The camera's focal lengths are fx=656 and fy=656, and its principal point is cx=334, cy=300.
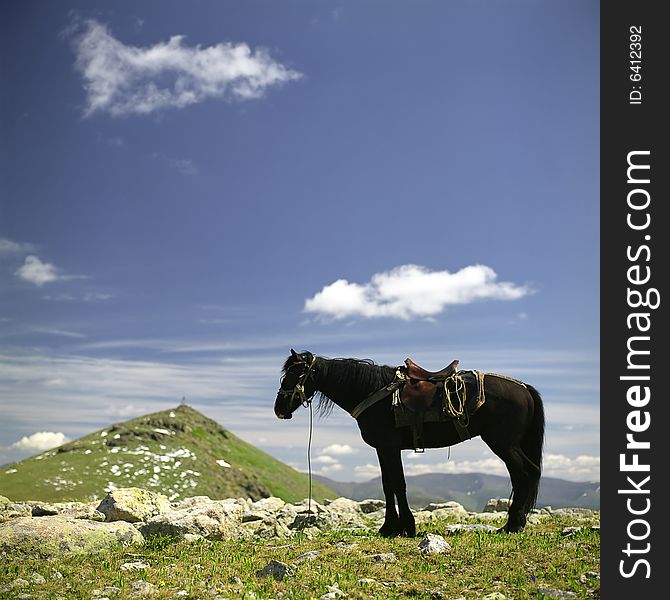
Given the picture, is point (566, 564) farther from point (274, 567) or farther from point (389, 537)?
point (274, 567)

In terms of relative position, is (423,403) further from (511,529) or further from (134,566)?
(134,566)

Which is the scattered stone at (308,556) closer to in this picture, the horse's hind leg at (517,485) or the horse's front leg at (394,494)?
the horse's front leg at (394,494)

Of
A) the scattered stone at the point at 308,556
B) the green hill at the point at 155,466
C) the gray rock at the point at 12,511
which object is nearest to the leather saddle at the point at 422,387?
the scattered stone at the point at 308,556

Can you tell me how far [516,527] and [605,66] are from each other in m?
8.40

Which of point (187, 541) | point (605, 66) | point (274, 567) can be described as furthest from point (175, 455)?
point (605, 66)

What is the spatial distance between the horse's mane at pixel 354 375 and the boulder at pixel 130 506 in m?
5.34

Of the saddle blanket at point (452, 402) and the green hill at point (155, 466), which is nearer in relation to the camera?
the saddle blanket at point (452, 402)

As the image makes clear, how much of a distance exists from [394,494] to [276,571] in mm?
3510

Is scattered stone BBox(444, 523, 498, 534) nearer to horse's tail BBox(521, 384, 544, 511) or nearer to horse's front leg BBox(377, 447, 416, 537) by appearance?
horse's front leg BBox(377, 447, 416, 537)

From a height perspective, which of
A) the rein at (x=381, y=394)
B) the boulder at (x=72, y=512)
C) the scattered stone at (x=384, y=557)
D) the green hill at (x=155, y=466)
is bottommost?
the green hill at (x=155, y=466)

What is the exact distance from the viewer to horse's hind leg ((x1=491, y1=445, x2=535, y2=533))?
12398mm

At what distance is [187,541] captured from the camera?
1293 centimetres

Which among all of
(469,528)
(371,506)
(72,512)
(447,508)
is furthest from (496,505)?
(72,512)

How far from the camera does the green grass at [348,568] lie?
9250 millimetres
